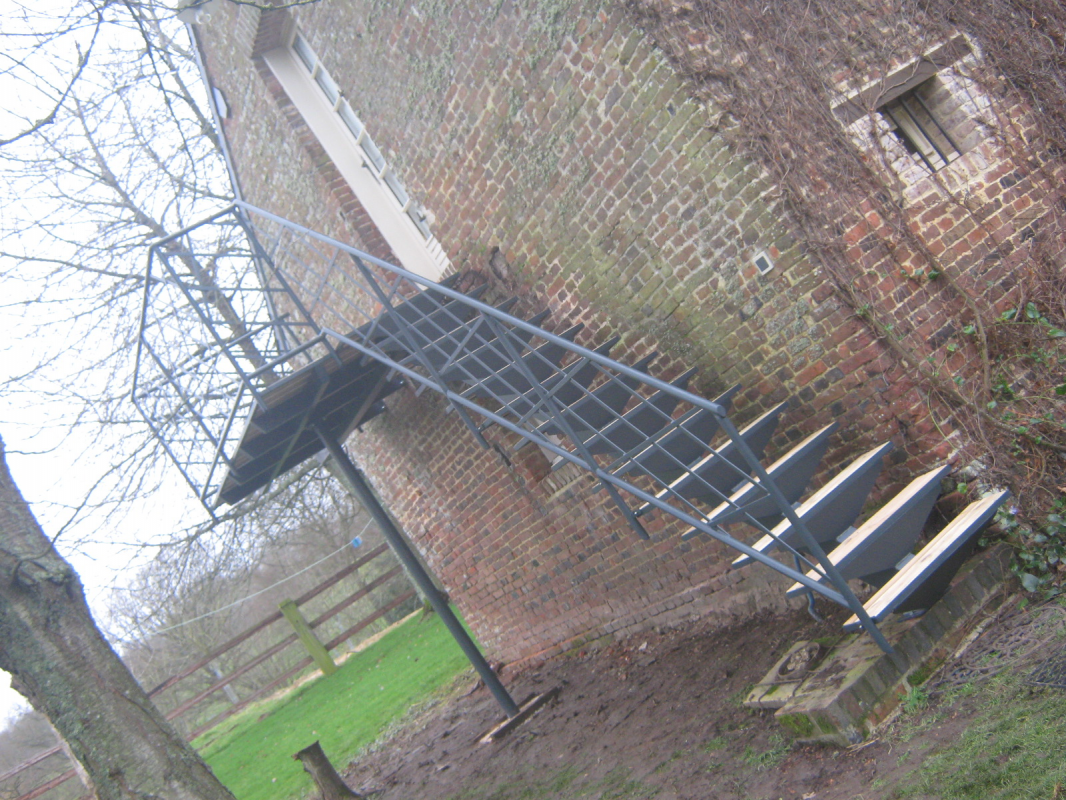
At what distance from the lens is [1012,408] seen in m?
4.21

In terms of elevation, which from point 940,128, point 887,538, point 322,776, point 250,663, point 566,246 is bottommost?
point 887,538

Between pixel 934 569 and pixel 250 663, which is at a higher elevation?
pixel 250 663

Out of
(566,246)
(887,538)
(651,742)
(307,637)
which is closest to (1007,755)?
(887,538)

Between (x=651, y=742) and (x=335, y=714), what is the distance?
6.75 meters

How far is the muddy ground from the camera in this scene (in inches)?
132

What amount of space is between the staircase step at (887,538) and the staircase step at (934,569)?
97 millimetres

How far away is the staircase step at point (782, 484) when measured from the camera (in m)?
3.78

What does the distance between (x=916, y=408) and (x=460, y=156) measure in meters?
3.85

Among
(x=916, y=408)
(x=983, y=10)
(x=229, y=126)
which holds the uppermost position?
(x=229, y=126)

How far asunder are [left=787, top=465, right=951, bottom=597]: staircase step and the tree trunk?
3.41 m

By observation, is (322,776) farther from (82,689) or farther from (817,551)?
(817,551)

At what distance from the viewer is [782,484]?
13.5ft

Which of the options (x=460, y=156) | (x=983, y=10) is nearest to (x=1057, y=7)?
(x=983, y=10)

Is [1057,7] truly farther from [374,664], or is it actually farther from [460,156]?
[374,664]
